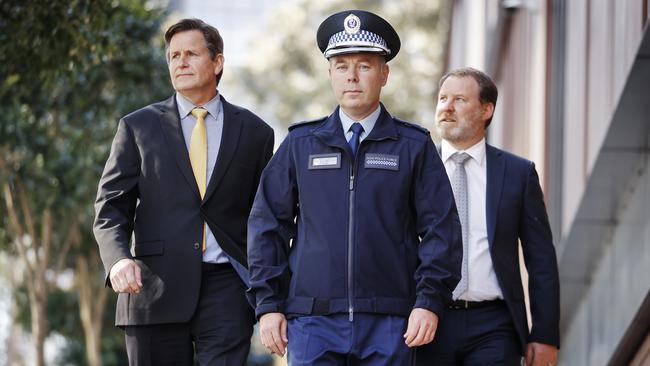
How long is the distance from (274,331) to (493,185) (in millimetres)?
1978

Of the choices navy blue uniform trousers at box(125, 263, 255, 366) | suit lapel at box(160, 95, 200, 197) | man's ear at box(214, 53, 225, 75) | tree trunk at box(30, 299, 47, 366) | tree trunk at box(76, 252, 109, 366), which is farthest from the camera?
tree trunk at box(76, 252, 109, 366)

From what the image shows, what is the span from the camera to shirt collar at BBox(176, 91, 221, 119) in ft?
24.1

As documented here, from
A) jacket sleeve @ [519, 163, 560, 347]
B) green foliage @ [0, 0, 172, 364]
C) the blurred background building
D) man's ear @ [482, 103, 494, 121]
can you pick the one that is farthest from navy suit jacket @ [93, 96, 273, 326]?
green foliage @ [0, 0, 172, 364]

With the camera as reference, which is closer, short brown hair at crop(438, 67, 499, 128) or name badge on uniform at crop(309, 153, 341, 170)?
name badge on uniform at crop(309, 153, 341, 170)

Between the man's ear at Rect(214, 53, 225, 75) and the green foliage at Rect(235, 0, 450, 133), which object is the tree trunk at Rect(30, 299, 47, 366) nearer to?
the man's ear at Rect(214, 53, 225, 75)

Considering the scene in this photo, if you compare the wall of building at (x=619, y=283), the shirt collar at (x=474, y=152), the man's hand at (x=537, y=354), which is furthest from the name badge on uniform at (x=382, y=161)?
the wall of building at (x=619, y=283)

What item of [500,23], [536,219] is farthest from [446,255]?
[500,23]

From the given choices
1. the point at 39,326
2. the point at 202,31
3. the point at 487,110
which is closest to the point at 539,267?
the point at 487,110

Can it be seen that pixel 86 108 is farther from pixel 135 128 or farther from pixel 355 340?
pixel 355 340

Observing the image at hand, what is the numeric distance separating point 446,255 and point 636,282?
4261 mm

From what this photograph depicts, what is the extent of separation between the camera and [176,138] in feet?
23.7

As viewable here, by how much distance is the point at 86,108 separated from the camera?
19.0 metres

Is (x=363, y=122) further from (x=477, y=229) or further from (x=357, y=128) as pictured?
(x=477, y=229)

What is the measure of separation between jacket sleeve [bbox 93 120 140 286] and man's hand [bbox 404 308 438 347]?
4.94 feet
